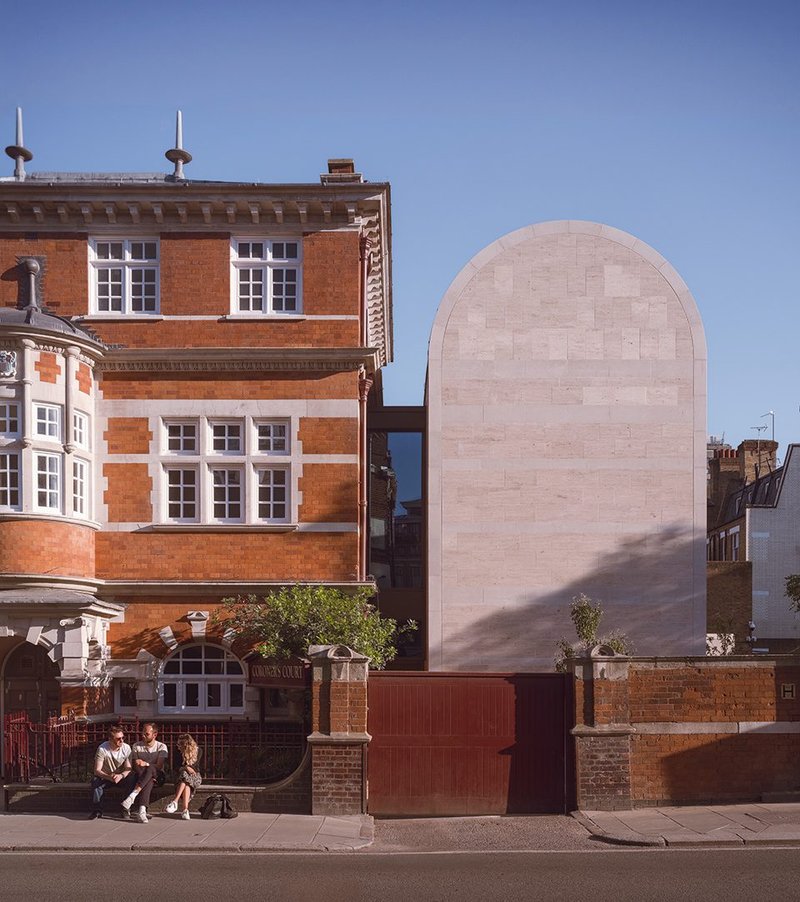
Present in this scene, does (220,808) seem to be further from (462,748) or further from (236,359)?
(236,359)

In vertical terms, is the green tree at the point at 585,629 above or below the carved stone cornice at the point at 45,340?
below

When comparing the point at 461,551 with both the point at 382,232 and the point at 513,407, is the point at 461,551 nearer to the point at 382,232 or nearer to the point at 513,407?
the point at 513,407

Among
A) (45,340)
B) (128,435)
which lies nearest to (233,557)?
(128,435)

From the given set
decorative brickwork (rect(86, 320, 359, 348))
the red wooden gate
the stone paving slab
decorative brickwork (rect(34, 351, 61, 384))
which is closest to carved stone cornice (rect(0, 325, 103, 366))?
decorative brickwork (rect(34, 351, 61, 384))

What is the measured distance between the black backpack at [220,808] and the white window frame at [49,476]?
7644mm

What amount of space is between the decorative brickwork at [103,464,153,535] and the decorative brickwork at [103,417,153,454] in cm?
38

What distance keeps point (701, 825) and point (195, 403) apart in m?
13.5

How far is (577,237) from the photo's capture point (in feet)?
85.5

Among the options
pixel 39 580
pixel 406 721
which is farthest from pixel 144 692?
pixel 406 721

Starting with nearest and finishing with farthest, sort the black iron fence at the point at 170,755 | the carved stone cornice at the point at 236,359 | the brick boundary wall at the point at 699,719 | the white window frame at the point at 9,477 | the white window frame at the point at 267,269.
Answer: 1. the brick boundary wall at the point at 699,719
2. the black iron fence at the point at 170,755
3. the white window frame at the point at 9,477
4. the carved stone cornice at the point at 236,359
5. the white window frame at the point at 267,269

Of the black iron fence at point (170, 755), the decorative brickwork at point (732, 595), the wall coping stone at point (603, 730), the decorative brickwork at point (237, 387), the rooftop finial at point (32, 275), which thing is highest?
the rooftop finial at point (32, 275)

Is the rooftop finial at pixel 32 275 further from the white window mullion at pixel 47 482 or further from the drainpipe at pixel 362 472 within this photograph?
the drainpipe at pixel 362 472

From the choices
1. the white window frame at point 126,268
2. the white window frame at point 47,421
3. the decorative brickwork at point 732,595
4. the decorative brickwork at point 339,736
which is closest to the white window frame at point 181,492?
the white window frame at point 47,421

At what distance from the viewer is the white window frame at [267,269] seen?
80.1 feet
